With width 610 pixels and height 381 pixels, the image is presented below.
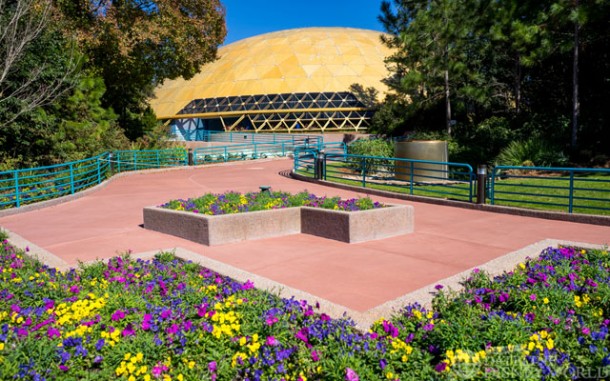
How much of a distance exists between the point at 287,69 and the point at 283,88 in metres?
3.72

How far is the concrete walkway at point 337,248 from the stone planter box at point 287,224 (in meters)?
0.21

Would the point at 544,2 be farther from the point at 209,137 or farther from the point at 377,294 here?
the point at 209,137

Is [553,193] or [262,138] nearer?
[553,193]

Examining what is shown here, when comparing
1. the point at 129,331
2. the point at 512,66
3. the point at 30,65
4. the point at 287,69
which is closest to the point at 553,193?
the point at 129,331

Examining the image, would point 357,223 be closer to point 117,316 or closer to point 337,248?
point 337,248

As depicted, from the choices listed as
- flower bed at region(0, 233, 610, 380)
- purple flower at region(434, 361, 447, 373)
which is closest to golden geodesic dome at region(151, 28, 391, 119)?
flower bed at region(0, 233, 610, 380)

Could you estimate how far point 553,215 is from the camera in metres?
10.9

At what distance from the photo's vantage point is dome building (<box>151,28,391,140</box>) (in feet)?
163

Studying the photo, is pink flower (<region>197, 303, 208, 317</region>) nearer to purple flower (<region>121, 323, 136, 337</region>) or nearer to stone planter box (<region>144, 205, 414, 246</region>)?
purple flower (<region>121, 323, 136, 337</region>)

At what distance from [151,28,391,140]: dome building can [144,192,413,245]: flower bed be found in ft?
125

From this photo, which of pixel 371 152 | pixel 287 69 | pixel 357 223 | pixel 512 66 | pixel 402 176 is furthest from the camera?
pixel 287 69

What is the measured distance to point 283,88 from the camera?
169 ft

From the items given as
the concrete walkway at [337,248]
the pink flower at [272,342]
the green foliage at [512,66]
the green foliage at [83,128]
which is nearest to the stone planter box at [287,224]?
the concrete walkway at [337,248]

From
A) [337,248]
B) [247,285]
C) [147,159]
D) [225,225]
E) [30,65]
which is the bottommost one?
[337,248]
